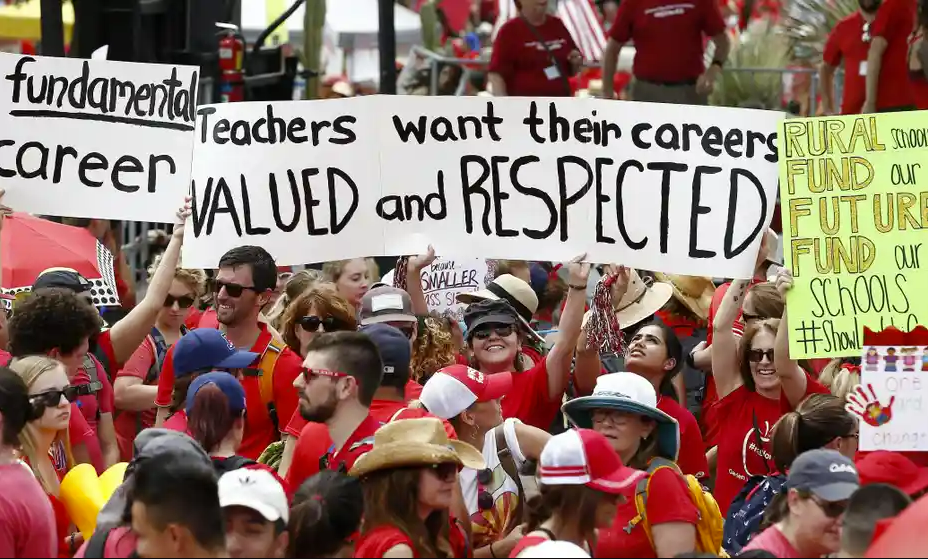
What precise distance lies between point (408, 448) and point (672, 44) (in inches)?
310

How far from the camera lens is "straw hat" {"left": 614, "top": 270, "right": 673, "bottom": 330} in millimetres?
7957

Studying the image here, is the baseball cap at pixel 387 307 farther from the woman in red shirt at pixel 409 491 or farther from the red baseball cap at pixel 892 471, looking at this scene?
the red baseball cap at pixel 892 471

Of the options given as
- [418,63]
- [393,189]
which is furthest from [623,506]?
[418,63]

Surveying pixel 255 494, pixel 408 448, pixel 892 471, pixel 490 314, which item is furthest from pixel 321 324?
pixel 892 471

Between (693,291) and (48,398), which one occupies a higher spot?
(693,291)

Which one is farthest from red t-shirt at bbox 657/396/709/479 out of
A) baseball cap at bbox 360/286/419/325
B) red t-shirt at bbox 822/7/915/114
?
red t-shirt at bbox 822/7/915/114

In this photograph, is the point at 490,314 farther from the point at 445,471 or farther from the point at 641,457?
the point at 445,471

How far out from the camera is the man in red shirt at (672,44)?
491 inches

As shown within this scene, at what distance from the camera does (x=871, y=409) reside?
19.8ft

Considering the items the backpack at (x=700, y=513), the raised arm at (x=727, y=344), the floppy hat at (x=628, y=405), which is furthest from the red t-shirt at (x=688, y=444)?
the backpack at (x=700, y=513)

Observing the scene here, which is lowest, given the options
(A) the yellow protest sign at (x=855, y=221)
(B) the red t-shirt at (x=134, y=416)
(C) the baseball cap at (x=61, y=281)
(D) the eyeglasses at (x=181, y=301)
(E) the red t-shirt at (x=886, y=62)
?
(B) the red t-shirt at (x=134, y=416)

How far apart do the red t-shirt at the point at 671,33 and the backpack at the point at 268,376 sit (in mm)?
6499

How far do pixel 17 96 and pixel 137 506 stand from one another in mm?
4079

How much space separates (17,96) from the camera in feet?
26.7
